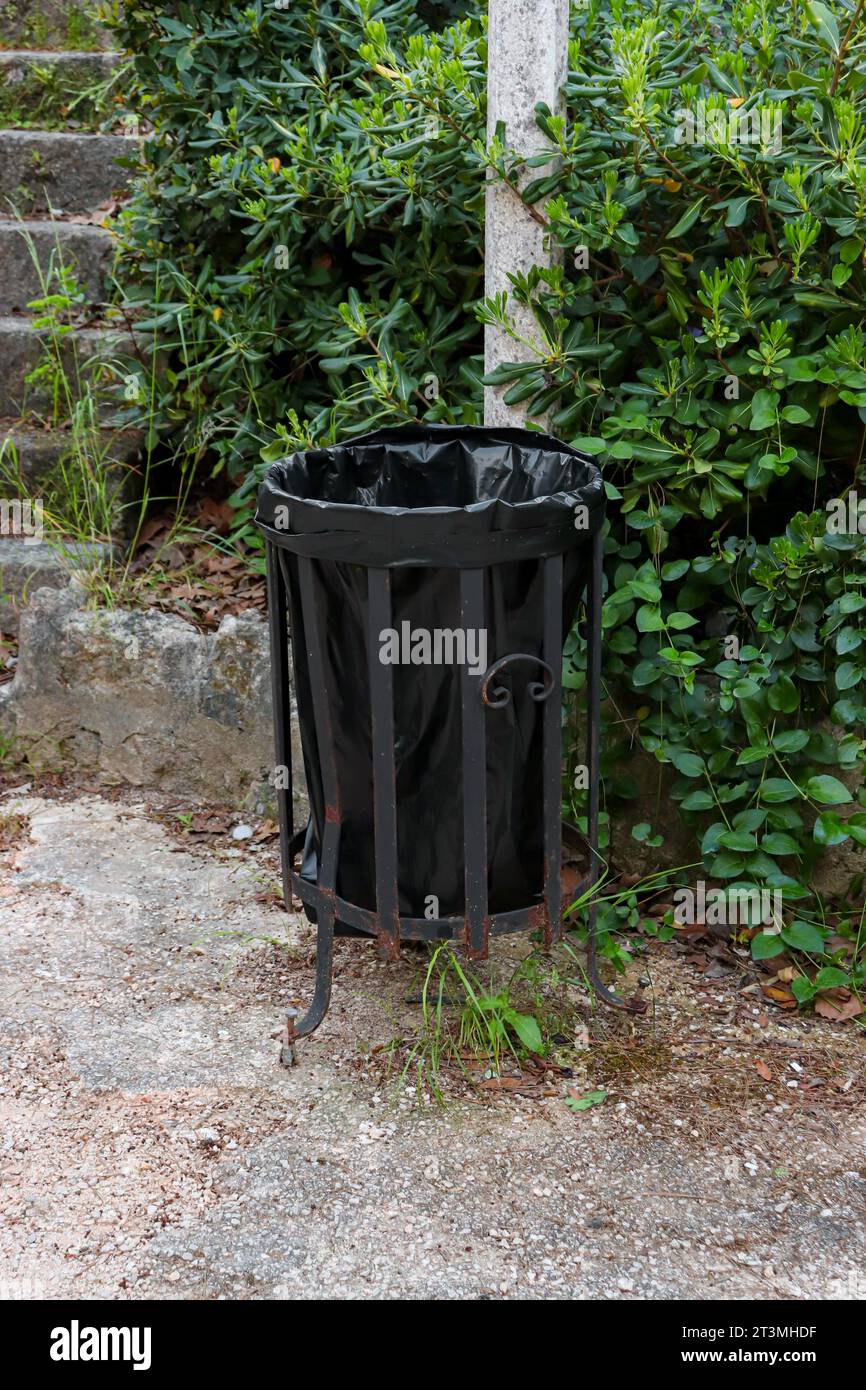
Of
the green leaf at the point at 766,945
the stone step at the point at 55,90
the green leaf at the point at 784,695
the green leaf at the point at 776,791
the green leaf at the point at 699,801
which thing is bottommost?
the green leaf at the point at 766,945

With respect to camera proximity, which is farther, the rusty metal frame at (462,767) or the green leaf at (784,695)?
the green leaf at (784,695)

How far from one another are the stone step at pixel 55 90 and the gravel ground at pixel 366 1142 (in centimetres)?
353

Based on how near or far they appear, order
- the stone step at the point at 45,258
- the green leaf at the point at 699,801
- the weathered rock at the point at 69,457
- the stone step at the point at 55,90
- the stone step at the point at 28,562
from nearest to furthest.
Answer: the green leaf at the point at 699,801
the stone step at the point at 28,562
the weathered rock at the point at 69,457
the stone step at the point at 45,258
the stone step at the point at 55,90

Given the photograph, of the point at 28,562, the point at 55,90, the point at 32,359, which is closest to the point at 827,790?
the point at 28,562

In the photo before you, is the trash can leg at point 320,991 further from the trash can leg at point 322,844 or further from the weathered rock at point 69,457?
the weathered rock at point 69,457

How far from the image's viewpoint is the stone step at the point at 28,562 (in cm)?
380

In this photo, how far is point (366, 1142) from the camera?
2324mm

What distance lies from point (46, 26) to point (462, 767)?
476 centimetres

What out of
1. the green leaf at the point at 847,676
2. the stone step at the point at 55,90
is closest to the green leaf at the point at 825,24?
the green leaf at the point at 847,676

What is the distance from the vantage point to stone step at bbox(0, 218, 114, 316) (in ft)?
14.5

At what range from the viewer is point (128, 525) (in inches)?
157

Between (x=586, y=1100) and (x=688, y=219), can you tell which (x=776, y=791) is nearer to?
(x=586, y=1100)

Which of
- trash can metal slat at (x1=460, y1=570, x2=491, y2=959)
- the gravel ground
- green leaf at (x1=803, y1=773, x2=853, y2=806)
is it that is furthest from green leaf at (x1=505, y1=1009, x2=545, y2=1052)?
green leaf at (x1=803, y1=773, x2=853, y2=806)

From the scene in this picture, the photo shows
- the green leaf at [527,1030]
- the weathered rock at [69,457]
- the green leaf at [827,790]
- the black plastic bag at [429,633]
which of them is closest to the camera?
the black plastic bag at [429,633]
